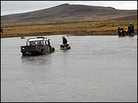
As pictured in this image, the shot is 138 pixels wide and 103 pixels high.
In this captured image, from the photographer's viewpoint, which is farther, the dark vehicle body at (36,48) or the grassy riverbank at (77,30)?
the grassy riverbank at (77,30)

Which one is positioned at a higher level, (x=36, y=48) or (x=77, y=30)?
(x=36, y=48)

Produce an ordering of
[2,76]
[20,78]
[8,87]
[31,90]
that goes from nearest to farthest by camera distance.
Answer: [31,90] < [8,87] < [20,78] < [2,76]

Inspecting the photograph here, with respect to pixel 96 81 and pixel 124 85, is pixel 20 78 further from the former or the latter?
pixel 124 85

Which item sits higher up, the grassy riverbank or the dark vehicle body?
the dark vehicle body

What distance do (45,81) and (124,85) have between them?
11.8 ft

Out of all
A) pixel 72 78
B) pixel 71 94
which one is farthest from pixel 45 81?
Answer: pixel 71 94

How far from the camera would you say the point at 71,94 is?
1281 centimetres

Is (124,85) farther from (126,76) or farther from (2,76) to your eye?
(2,76)

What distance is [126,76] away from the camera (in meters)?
16.8

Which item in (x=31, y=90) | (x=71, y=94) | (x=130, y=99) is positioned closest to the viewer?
(x=130, y=99)

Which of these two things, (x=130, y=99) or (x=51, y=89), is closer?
(x=130, y=99)

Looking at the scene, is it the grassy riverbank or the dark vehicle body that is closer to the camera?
the dark vehicle body

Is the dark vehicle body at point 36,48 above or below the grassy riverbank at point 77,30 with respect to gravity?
above

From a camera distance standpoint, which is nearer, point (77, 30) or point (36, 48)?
point (36, 48)
